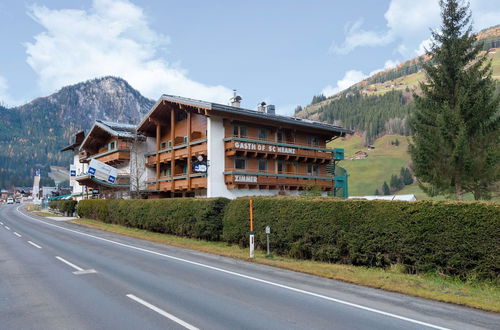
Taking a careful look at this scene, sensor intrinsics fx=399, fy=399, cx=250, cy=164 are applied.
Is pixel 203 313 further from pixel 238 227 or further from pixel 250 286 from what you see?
pixel 238 227

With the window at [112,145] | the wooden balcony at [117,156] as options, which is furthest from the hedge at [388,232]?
the window at [112,145]

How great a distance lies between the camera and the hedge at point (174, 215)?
22156 mm

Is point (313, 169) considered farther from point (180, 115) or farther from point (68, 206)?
point (68, 206)

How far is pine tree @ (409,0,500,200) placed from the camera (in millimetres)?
25766

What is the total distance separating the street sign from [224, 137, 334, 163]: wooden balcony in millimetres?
14524

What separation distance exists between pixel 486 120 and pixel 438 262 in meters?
18.6

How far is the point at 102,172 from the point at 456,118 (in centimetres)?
3232

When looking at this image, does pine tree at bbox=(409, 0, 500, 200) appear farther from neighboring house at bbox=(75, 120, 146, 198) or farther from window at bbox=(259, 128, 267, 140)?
neighboring house at bbox=(75, 120, 146, 198)

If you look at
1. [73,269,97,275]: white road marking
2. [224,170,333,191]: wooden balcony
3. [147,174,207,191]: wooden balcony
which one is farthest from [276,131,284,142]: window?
[73,269,97,275]: white road marking

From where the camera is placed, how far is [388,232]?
13578mm

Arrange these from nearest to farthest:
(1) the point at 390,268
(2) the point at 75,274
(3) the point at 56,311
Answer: (3) the point at 56,311, (2) the point at 75,274, (1) the point at 390,268

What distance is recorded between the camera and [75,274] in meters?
12.0

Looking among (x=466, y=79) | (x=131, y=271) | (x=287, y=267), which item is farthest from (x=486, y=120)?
(x=131, y=271)

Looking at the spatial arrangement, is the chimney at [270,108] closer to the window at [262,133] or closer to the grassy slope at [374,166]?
the window at [262,133]
